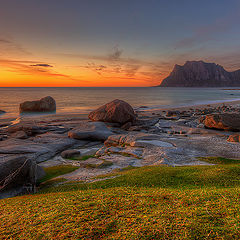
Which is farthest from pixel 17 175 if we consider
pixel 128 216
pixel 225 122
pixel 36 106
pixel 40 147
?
pixel 36 106

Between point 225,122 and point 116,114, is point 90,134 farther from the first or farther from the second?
point 225,122

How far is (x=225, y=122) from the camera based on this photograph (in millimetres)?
18000

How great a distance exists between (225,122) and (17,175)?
61.6 feet

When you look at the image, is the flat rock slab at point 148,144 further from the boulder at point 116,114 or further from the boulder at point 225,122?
the boulder at point 116,114

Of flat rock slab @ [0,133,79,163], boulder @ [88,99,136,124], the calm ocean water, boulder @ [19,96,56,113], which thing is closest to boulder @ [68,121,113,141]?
flat rock slab @ [0,133,79,163]

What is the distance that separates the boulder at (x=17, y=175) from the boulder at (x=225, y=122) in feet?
58.4

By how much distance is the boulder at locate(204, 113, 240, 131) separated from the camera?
57.9 feet

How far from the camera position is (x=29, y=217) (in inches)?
149

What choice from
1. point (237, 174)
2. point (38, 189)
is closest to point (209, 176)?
point (237, 174)

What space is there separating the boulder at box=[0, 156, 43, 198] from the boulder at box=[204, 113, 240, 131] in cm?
1779

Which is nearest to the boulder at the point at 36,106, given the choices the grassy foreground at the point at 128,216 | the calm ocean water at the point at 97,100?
the calm ocean water at the point at 97,100

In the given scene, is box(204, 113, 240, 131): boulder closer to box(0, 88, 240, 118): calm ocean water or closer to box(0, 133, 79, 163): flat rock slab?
box(0, 133, 79, 163): flat rock slab

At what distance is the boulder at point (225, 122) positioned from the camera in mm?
17652

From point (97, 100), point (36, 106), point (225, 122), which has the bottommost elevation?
point (225, 122)
